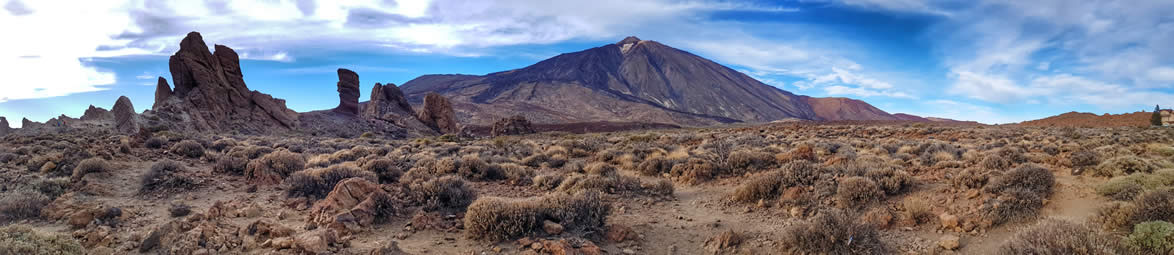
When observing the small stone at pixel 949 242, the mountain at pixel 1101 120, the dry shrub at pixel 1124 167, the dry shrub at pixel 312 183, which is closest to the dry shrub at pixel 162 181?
the dry shrub at pixel 312 183

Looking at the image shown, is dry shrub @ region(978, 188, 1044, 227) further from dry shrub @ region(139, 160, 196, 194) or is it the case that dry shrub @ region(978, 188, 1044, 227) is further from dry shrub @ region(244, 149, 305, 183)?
dry shrub @ region(139, 160, 196, 194)

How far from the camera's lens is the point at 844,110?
598 ft

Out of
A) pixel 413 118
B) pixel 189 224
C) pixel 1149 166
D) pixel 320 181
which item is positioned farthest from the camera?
pixel 413 118

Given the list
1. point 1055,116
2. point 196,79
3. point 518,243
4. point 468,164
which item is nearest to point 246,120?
point 196,79

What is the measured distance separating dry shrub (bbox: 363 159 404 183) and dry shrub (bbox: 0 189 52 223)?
171 inches

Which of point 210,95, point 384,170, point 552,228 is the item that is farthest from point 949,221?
point 210,95

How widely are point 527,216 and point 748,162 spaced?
20.8 ft

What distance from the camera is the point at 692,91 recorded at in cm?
16112

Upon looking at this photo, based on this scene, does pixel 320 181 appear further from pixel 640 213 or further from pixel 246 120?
pixel 246 120

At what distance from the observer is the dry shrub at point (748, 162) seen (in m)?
9.89

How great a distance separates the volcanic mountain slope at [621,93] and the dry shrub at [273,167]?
86590 mm

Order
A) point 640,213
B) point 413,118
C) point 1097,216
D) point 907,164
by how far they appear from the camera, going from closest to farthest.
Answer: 1. point 1097,216
2. point 640,213
3. point 907,164
4. point 413,118

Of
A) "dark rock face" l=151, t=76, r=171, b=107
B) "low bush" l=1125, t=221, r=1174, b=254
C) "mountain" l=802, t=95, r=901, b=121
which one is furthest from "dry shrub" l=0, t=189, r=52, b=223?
"mountain" l=802, t=95, r=901, b=121

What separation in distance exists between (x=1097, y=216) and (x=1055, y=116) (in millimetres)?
71457
